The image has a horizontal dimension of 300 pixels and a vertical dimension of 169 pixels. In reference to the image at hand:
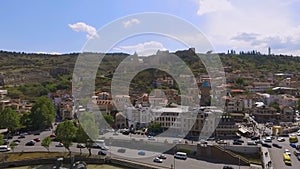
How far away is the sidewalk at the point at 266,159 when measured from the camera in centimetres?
835

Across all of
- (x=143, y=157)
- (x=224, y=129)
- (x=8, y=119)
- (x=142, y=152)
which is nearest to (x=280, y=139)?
(x=224, y=129)

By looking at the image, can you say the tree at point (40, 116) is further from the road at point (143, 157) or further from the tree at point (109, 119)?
the tree at point (109, 119)

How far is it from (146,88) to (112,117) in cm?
694

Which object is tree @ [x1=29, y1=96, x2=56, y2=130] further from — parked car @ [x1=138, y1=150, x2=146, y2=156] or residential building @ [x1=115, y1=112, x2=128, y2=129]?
parked car @ [x1=138, y1=150, x2=146, y2=156]

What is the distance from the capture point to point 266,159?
29.5ft

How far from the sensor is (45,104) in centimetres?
1355

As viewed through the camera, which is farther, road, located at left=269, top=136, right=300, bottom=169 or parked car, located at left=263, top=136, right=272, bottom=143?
parked car, located at left=263, top=136, right=272, bottom=143

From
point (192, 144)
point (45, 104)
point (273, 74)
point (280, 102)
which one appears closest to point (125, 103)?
point (45, 104)

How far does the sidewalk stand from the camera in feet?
27.4

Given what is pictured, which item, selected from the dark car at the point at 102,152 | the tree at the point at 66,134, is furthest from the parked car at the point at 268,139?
the tree at the point at 66,134

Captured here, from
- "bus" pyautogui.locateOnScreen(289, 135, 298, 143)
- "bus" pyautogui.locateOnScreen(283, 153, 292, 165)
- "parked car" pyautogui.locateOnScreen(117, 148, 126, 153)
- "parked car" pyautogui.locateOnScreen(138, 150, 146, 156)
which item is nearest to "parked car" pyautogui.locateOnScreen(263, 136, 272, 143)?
"bus" pyautogui.locateOnScreen(289, 135, 298, 143)

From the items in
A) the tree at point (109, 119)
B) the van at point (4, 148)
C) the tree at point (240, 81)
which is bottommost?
the van at point (4, 148)

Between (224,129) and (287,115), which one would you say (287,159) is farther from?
(287,115)

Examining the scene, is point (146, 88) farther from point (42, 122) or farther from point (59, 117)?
point (42, 122)
